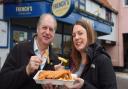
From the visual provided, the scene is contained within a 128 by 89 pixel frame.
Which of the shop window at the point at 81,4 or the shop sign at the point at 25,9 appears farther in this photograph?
the shop window at the point at 81,4

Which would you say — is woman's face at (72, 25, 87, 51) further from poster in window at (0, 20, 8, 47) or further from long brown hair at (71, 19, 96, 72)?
poster in window at (0, 20, 8, 47)

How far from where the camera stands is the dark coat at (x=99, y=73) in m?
2.99

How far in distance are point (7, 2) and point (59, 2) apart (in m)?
1.45

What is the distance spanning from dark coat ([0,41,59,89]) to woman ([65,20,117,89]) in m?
0.28

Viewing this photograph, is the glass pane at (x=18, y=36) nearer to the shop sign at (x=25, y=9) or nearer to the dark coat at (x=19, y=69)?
the shop sign at (x=25, y=9)

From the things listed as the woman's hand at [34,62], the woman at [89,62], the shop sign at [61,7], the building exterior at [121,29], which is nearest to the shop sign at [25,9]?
the shop sign at [61,7]

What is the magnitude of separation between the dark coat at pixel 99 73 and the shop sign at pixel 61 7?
6887mm

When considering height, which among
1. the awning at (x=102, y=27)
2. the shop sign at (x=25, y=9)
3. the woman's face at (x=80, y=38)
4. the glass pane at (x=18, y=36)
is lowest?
the woman's face at (x=80, y=38)

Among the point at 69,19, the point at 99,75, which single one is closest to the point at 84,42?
the point at 99,75

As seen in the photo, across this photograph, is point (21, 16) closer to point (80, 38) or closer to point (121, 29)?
point (80, 38)

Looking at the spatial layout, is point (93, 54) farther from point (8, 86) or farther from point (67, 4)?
point (67, 4)

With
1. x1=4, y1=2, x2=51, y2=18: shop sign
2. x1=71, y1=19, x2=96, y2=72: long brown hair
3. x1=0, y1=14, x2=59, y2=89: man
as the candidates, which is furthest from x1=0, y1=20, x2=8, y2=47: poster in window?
x1=71, y1=19, x2=96, y2=72: long brown hair

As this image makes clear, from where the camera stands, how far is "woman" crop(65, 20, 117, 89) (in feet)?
9.83

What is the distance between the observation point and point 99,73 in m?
3.03
